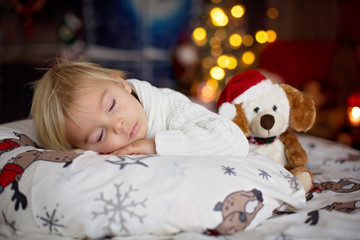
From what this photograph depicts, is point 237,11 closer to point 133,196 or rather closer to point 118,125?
point 118,125

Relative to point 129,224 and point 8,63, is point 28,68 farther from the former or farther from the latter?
point 129,224

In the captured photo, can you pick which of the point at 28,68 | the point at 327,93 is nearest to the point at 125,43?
the point at 28,68

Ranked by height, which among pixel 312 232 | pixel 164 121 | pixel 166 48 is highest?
pixel 166 48

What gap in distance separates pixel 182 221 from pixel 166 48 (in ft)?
11.0

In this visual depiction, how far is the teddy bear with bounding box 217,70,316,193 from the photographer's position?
0.99m

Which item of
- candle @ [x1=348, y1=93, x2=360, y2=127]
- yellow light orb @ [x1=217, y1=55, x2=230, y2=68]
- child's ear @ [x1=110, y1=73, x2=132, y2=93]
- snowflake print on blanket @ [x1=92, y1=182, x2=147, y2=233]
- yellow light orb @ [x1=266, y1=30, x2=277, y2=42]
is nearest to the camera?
snowflake print on blanket @ [x1=92, y1=182, x2=147, y2=233]

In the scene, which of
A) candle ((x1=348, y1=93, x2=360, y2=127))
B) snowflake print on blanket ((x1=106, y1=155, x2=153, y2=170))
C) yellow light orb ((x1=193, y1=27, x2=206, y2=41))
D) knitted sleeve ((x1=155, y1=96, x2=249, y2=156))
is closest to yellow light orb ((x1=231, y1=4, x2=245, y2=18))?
yellow light orb ((x1=193, y1=27, x2=206, y2=41))

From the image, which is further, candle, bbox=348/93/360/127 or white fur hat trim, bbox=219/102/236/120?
candle, bbox=348/93/360/127

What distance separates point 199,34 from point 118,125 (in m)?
2.24

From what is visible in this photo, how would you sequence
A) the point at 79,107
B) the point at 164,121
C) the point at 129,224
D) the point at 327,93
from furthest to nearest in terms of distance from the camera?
1. the point at 327,93
2. the point at 164,121
3. the point at 79,107
4. the point at 129,224

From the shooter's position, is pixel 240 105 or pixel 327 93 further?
pixel 327 93

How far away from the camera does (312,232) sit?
688 mm

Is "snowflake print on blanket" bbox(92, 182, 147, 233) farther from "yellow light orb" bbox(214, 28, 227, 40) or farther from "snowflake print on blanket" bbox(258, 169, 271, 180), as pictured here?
"yellow light orb" bbox(214, 28, 227, 40)

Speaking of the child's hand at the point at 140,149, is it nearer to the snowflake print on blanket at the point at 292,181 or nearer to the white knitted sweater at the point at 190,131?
the white knitted sweater at the point at 190,131
